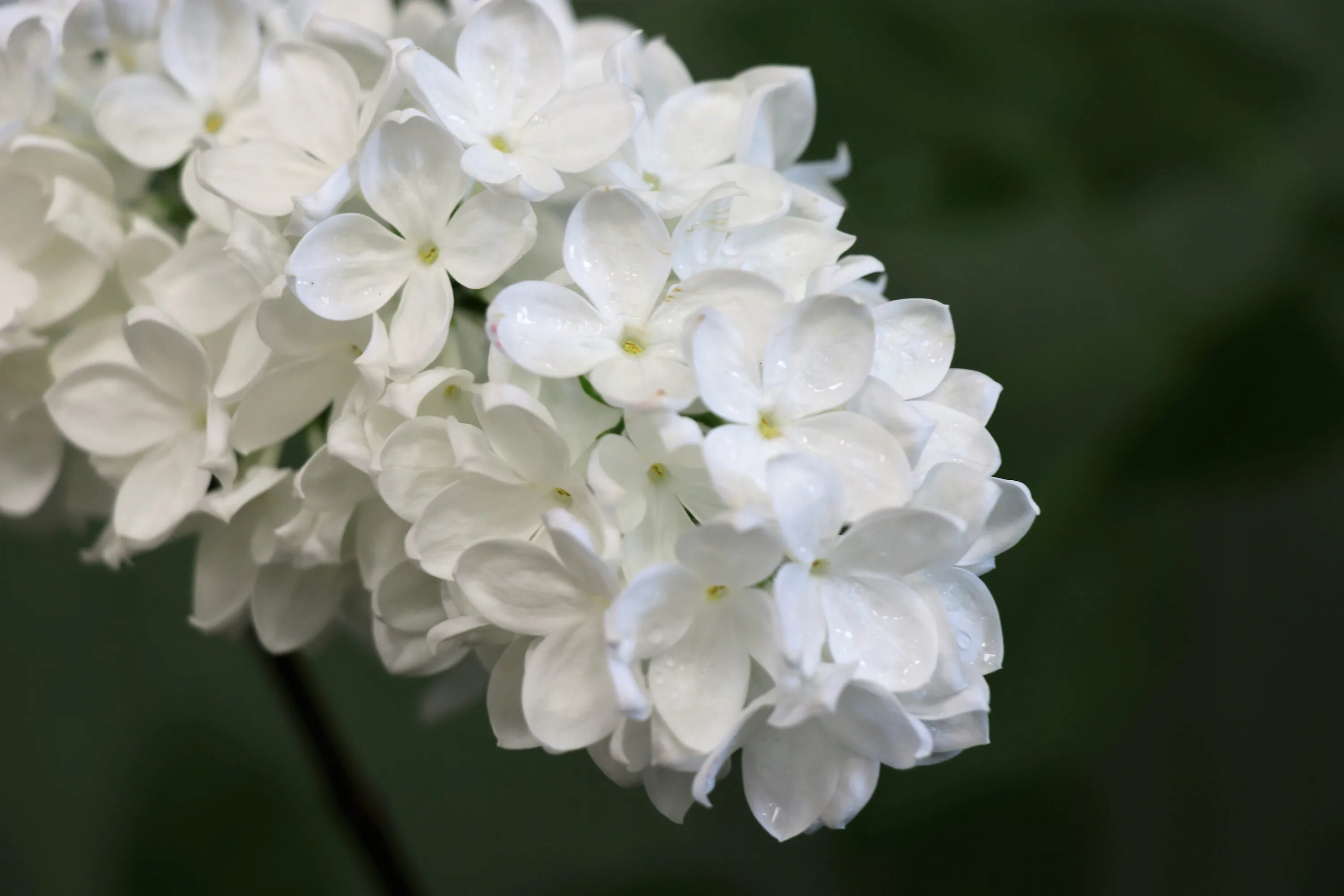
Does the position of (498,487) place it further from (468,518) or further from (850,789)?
(850,789)

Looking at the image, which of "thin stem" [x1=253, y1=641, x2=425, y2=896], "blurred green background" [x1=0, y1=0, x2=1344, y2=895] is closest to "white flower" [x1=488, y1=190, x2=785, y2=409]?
"thin stem" [x1=253, y1=641, x2=425, y2=896]

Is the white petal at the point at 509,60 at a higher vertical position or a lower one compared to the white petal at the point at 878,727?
higher

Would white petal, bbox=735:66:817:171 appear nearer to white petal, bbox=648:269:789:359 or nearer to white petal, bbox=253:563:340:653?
white petal, bbox=648:269:789:359

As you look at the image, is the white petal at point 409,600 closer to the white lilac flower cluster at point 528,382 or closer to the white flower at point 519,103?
the white lilac flower cluster at point 528,382

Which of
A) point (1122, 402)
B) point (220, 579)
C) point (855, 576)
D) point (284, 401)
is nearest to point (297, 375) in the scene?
point (284, 401)

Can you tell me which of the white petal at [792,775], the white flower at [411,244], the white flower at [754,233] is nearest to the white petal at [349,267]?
the white flower at [411,244]

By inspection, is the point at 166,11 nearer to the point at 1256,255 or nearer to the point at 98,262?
the point at 98,262
